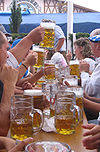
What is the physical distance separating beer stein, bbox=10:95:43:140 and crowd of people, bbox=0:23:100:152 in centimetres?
6

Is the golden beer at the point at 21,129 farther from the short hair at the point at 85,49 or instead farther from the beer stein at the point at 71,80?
the short hair at the point at 85,49

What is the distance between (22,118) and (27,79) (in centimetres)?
146

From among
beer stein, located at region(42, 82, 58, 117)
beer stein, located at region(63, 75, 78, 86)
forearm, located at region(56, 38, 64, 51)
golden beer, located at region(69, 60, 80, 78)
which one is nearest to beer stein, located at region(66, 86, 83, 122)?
beer stein, located at region(42, 82, 58, 117)

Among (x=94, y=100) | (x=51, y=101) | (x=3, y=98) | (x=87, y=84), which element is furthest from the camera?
→ (x=87, y=84)

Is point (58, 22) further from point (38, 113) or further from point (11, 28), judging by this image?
point (38, 113)

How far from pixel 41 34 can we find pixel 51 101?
882 millimetres

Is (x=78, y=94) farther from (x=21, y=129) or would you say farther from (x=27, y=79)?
(x=27, y=79)

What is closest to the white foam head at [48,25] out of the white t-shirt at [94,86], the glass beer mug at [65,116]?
the white t-shirt at [94,86]

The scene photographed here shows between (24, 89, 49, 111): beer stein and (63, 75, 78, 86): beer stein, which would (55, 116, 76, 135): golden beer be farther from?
(63, 75, 78, 86): beer stein

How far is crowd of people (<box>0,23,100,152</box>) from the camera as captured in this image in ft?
3.56

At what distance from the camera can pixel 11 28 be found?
31.2ft

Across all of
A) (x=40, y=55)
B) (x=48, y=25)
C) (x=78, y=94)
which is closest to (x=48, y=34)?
(x=48, y=25)

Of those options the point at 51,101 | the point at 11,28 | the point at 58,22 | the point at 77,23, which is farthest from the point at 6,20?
the point at 51,101

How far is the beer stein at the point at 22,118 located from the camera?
102 centimetres
